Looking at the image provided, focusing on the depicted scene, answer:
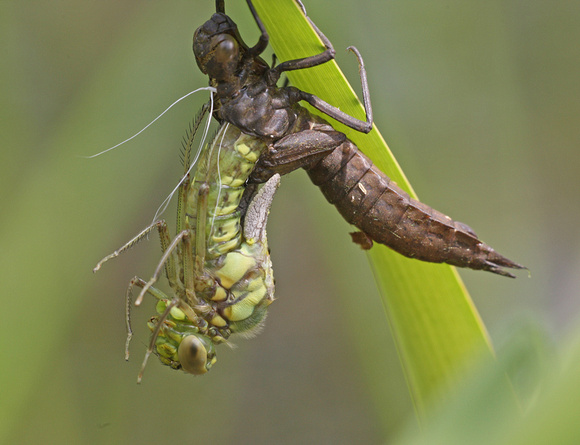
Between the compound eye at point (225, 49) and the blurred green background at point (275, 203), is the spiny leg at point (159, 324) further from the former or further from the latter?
the compound eye at point (225, 49)

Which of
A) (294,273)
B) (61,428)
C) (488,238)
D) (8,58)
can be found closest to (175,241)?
(8,58)

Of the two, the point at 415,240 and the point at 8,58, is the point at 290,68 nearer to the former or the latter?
the point at 415,240

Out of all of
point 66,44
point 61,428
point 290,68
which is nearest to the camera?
point 290,68

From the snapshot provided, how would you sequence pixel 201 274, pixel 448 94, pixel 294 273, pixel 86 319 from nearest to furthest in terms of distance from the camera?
pixel 201 274 → pixel 86 319 → pixel 448 94 → pixel 294 273

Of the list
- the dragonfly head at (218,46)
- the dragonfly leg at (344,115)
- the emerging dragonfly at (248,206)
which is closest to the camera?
the dragonfly leg at (344,115)

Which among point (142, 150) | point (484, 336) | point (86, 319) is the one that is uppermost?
point (142, 150)

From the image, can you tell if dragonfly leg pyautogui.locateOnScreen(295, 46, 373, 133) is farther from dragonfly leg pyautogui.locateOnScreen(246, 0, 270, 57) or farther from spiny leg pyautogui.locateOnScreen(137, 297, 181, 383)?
spiny leg pyautogui.locateOnScreen(137, 297, 181, 383)

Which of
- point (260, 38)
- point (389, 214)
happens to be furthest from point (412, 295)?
point (260, 38)

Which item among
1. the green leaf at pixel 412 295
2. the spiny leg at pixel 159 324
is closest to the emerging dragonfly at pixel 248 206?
the spiny leg at pixel 159 324
